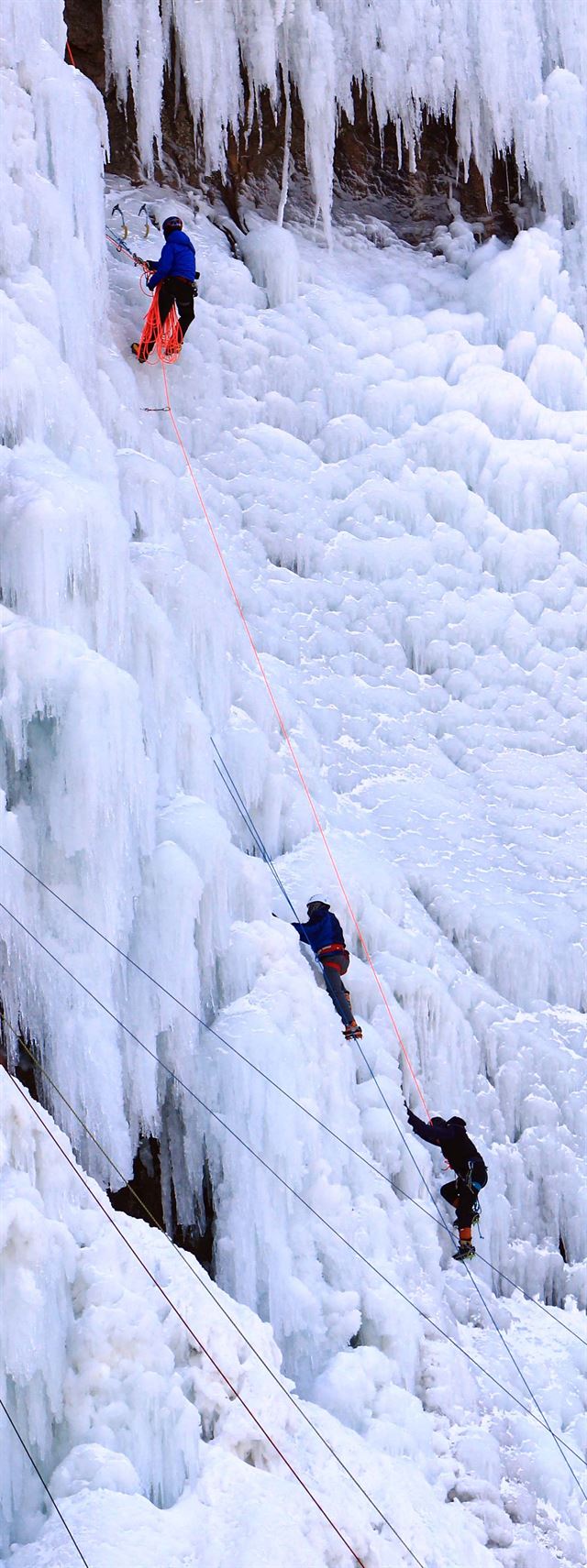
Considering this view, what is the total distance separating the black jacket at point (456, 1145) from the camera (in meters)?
7.38

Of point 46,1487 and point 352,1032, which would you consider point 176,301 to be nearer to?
point 352,1032

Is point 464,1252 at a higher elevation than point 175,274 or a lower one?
lower

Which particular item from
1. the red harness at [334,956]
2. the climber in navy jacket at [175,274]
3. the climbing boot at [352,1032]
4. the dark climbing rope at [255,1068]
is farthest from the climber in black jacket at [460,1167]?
the climber in navy jacket at [175,274]

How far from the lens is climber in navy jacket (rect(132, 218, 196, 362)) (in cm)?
828

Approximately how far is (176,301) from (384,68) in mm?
3068

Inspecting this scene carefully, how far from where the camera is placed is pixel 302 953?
7.30m

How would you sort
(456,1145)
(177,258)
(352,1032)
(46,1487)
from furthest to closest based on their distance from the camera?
(177,258), (456,1145), (352,1032), (46,1487)

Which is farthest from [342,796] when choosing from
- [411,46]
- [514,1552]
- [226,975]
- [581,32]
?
[581,32]

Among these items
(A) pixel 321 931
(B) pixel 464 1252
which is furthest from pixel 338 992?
(B) pixel 464 1252

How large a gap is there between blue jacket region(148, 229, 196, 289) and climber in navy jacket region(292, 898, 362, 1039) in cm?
345

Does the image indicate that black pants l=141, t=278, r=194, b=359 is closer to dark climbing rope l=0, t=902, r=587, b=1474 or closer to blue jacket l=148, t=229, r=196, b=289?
blue jacket l=148, t=229, r=196, b=289

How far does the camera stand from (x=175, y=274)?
27.3 feet

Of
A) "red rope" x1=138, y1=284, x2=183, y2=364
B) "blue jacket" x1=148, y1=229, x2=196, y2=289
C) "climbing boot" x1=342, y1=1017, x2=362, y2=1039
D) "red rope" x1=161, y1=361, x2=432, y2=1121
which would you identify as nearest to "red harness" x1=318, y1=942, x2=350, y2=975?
"climbing boot" x1=342, y1=1017, x2=362, y2=1039

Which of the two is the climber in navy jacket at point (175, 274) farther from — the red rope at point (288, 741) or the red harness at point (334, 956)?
the red harness at point (334, 956)
